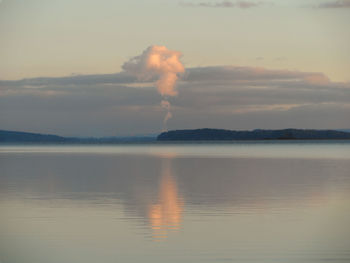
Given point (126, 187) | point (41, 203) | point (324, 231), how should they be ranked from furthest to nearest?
point (126, 187)
point (41, 203)
point (324, 231)

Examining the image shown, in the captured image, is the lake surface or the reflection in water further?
the reflection in water

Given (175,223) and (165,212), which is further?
(165,212)

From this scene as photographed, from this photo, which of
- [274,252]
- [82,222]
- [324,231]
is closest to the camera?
[274,252]

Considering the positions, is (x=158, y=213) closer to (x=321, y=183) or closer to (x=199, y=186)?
(x=199, y=186)

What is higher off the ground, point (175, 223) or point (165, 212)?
point (165, 212)

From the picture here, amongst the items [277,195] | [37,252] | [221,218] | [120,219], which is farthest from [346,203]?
[37,252]

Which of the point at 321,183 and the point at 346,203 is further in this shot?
the point at 321,183

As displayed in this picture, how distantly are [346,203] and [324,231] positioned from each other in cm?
780

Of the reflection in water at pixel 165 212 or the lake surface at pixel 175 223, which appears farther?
the reflection in water at pixel 165 212

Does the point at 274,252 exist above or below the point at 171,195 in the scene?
below

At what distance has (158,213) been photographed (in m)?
23.8

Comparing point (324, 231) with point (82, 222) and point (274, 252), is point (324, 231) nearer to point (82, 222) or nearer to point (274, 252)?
point (274, 252)

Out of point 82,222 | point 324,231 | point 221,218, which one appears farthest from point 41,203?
point 324,231

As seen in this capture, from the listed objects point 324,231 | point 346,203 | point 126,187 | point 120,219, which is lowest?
point 324,231
